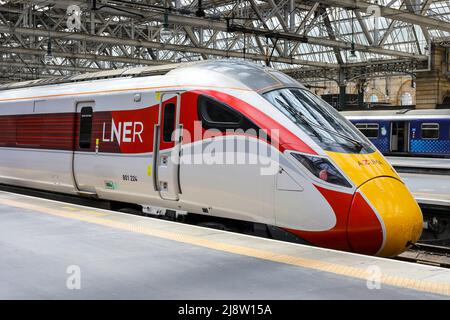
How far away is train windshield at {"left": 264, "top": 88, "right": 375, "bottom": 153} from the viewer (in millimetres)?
7281

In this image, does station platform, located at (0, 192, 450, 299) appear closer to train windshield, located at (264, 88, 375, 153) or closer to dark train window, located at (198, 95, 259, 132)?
dark train window, located at (198, 95, 259, 132)

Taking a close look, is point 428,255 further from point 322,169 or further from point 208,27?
point 208,27

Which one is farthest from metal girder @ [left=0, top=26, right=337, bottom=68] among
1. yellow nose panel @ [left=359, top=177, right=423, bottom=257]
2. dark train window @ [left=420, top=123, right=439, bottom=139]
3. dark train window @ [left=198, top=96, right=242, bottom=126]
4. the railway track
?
yellow nose panel @ [left=359, top=177, right=423, bottom=257]

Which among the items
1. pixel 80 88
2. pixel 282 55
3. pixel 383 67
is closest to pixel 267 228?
pixel 80 88

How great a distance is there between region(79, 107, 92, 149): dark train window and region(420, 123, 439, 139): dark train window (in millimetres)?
Answer: 17169

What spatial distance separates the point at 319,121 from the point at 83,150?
4.53 metres

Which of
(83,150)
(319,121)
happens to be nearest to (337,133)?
(319,121)

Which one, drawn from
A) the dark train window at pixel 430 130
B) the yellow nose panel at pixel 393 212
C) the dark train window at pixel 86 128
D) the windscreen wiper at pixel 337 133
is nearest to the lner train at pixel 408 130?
the dark train window at pixel 430 130

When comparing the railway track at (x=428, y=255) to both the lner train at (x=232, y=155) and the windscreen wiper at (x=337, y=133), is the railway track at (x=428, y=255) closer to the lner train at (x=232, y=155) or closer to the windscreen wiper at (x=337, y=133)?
the lner train at (x=232, y=155)

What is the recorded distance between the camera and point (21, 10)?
25516mm

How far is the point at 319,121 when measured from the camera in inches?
301

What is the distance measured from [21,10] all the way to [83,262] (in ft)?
74.9

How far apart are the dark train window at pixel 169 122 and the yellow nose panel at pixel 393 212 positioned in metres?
3.02
